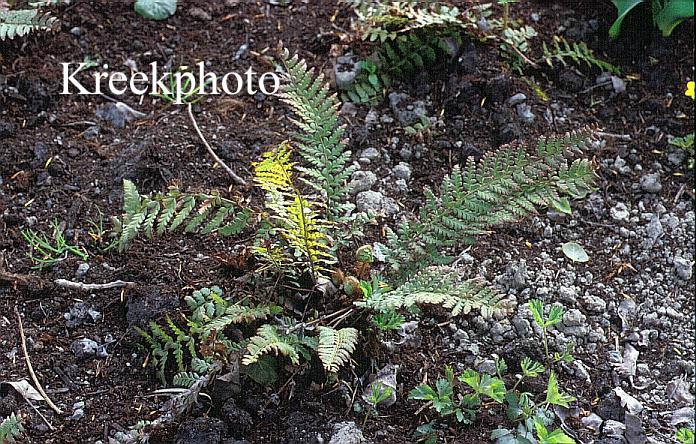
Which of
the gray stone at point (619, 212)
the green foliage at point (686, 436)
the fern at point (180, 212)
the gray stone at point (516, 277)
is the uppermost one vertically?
the fern at point (180, 212)

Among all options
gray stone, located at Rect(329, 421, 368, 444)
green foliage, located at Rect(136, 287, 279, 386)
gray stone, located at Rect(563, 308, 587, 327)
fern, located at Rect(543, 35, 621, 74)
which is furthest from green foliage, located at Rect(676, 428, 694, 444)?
fern, located at Rect(543, 35, 621, 74)

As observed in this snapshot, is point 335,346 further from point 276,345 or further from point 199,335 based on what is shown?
point 199,335

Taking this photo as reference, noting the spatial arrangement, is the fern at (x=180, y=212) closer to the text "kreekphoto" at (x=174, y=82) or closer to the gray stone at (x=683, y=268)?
the text "kreekphoto" at (x=174, y=82)

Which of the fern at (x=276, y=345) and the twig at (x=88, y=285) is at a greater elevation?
the fern at (x=276, y=345)

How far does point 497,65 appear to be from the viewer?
9.95 ft

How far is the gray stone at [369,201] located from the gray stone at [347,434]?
0.75m

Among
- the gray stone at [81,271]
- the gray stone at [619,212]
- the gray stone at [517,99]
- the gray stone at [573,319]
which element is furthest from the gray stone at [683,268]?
the gray stone at [81,271]

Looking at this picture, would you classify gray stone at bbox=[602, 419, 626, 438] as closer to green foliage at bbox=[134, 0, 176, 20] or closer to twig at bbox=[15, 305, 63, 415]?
twig at bbox=[15, 305, 63, 415]

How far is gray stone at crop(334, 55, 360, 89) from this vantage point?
2994 mm

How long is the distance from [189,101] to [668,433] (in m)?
1.85

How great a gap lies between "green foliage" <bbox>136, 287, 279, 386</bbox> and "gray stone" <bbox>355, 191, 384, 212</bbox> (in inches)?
21.6

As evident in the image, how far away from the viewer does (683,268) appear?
2.68 metres

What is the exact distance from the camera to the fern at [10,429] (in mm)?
2016

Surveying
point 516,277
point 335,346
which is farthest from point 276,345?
point 516,277
